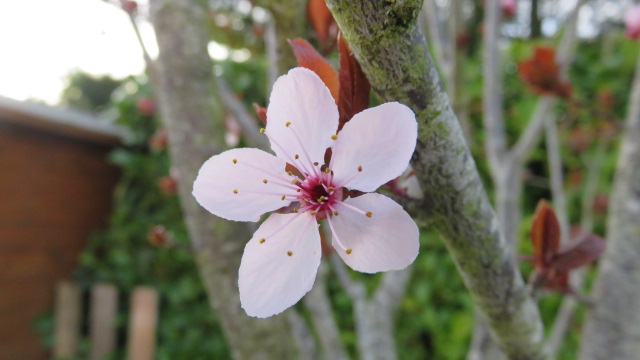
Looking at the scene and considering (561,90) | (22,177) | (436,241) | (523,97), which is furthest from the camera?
(22,177)

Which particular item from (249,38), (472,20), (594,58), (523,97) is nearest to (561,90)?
(523,97)

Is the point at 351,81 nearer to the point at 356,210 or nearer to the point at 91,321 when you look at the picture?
the point at 356,210

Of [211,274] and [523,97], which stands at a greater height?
[211,274]

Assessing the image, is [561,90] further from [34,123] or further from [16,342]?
[16,342]

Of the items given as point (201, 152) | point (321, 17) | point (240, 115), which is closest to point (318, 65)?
point (321, 17)

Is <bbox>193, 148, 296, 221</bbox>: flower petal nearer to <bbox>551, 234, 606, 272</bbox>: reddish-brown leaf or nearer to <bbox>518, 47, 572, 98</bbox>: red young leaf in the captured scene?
<bbox>551, 234, 606, 272</bbox>: reddish-brown leaf

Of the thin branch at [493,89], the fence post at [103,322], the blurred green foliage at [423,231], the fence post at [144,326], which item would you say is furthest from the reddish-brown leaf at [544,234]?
the fence post at [103,322]
